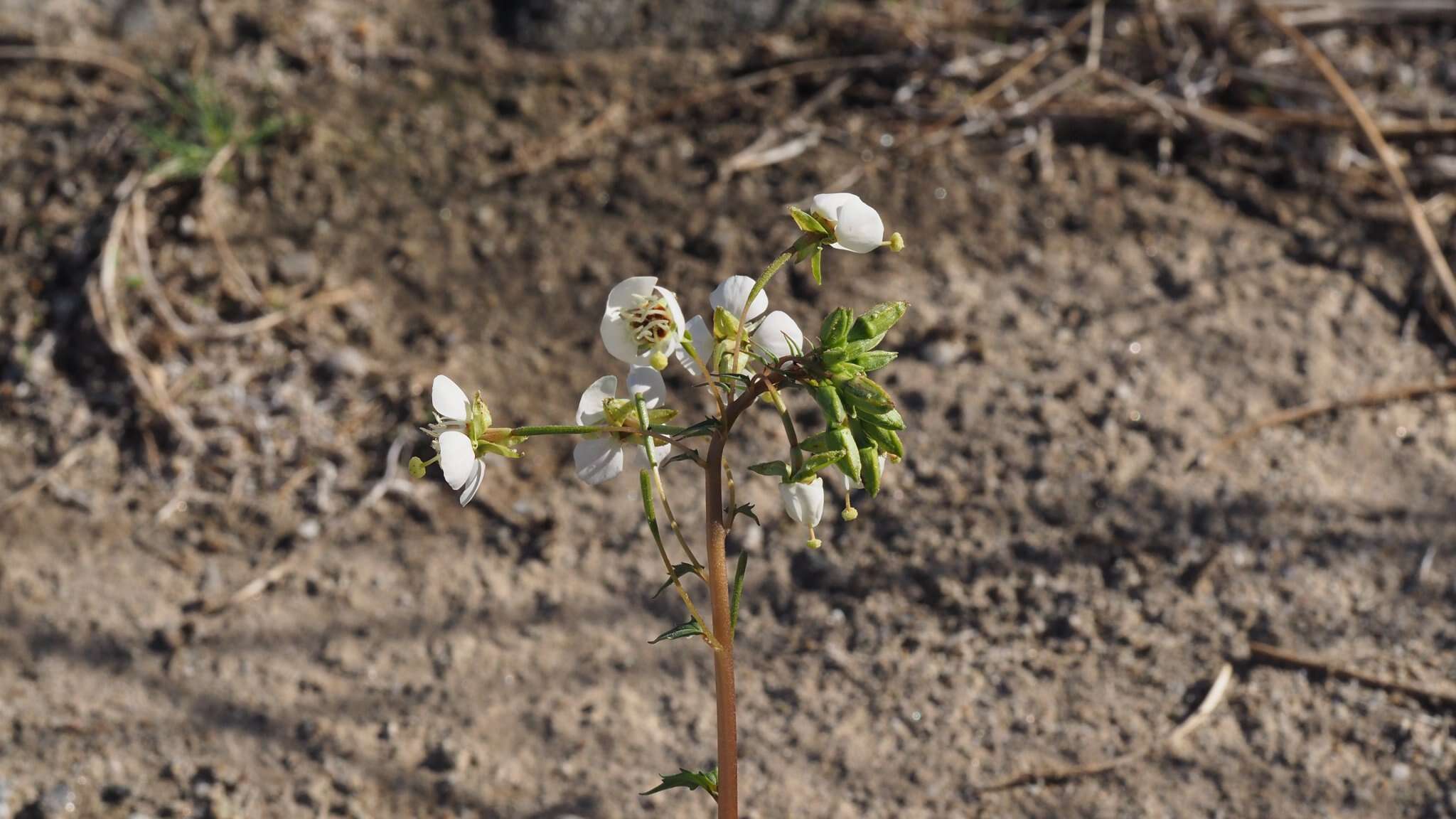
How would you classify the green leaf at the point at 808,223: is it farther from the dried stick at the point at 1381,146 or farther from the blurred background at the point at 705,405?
the dried stick at the point at 1381,146

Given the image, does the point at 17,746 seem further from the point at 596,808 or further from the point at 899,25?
the point at 899,25

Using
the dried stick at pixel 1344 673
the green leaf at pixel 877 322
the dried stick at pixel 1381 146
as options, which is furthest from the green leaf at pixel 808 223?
the dried stick at pixel 1381 146

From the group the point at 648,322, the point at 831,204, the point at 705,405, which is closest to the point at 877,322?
the point at 831,204

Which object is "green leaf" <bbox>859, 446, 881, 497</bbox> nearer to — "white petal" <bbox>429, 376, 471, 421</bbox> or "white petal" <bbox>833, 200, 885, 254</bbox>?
"white petal" <bbox>833, 200, 885, 254</bbox>

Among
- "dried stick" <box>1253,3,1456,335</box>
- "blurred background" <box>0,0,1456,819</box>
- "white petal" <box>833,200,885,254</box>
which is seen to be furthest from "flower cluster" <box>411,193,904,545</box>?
"dried stick" <box>1253,3,1456,335</box>

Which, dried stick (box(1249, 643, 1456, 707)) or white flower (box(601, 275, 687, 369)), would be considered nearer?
white flower (box(601, 275, 687, 369))

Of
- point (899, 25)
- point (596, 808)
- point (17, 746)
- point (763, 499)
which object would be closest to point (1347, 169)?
point (899, 25)
